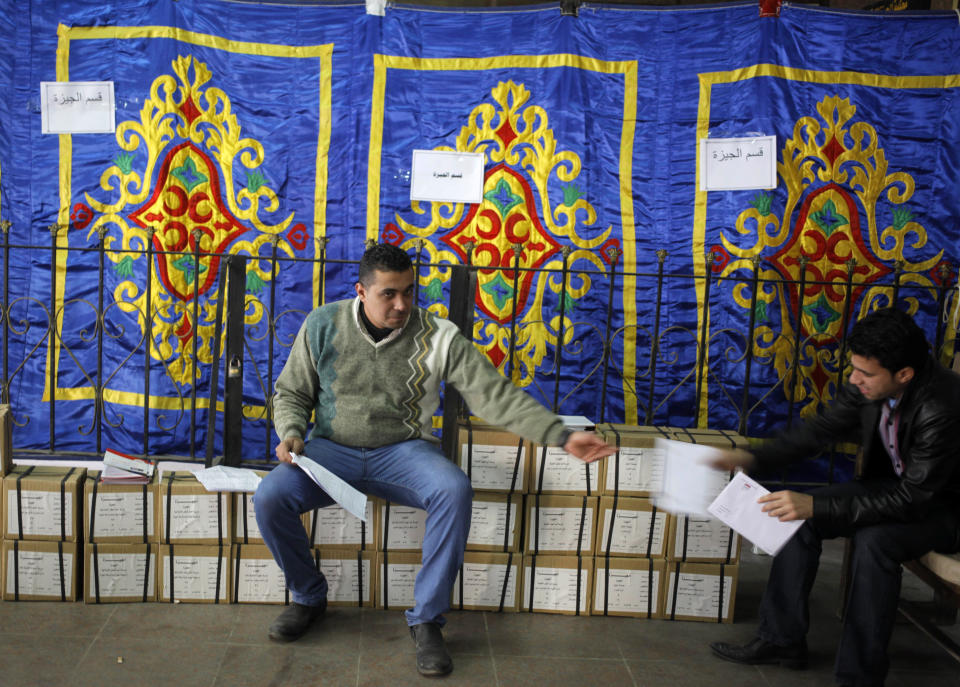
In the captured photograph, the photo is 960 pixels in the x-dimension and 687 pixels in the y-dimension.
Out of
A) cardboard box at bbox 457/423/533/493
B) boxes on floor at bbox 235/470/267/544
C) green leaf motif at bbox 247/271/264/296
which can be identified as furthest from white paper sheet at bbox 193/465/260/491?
Answer: green leaf motif at bbox 247/271/264/296

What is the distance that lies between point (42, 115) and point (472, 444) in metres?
2.80

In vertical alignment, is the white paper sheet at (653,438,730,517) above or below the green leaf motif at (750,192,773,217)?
below

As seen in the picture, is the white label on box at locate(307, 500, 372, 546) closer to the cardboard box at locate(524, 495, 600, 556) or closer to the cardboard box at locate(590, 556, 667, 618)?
the cardboard box at locate(524, 495, 600, 556)

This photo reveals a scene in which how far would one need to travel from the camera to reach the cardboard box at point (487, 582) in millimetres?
2783

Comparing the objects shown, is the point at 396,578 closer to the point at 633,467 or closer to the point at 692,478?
the point at 633,467

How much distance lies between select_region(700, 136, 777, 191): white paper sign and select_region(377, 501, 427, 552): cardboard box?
2206 mm

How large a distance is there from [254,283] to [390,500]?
1.81 metres

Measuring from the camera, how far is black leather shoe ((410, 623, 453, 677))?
2.35 meters

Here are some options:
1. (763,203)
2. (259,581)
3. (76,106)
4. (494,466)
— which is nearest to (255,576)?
(259,581)

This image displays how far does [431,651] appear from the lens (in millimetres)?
2385

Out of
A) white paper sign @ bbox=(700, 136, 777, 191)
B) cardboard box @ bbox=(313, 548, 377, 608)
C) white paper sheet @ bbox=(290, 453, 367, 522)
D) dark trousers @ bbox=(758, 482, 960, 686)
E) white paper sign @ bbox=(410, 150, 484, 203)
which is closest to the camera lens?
dark trousers @ bbox=(758, 482, 960, 686)

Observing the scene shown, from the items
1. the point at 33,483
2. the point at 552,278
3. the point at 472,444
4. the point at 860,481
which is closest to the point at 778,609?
the point at 860,481

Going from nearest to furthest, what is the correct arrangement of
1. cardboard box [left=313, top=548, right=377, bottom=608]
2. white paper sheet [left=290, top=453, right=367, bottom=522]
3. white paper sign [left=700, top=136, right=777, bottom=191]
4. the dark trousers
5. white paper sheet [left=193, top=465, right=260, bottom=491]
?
1. the dark trousers
2. white paper sheet [left=290, top=453, right=367, bottom=522]
3. white paper sheet [left=193, top=465, right=260, bottom=491]
4. cardboard box [left=313, top=548, right=377, bottom=608]
5. white paper sign [left=700, top=136, right=777, bottom=191]

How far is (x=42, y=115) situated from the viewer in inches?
156
